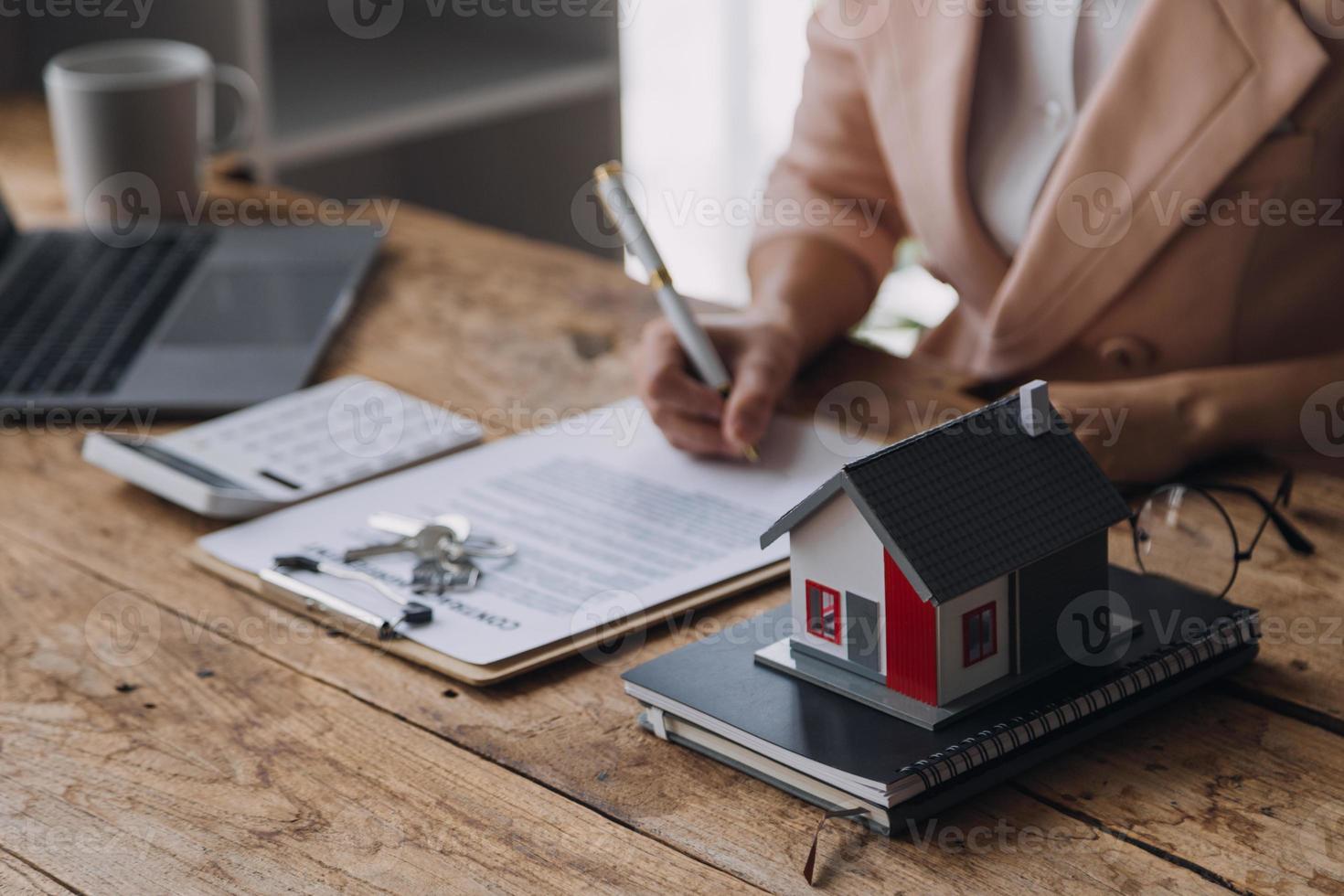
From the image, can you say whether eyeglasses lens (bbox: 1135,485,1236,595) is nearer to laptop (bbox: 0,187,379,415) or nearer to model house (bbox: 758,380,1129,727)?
model house (bbox: 758,380,1129,727)

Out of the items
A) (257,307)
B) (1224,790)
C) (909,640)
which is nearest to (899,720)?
(909,640)

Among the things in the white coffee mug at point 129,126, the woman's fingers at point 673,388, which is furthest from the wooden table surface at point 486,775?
the white coffee mug at point 129,126

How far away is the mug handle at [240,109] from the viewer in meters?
1.81

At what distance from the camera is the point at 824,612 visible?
68cm

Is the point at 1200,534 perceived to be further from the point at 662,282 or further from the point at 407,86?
the point at 407,86

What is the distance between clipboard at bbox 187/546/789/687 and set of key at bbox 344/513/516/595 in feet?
0.15

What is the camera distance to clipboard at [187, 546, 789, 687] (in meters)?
0.76

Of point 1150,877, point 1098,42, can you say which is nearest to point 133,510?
point 1150,877

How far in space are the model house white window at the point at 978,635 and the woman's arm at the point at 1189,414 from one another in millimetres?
310

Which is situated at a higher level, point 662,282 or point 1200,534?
point 662,282

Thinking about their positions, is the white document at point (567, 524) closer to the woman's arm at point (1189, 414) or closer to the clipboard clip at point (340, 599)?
the clipboard clip at point (340, 599)

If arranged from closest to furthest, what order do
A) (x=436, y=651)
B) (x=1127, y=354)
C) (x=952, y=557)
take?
(x=952, y=557), (x=436, y=651), (x=1127, y=354)

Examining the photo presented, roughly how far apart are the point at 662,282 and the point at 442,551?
295 mm

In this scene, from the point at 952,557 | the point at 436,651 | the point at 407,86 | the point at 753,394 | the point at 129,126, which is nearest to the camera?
the point at 952,557
